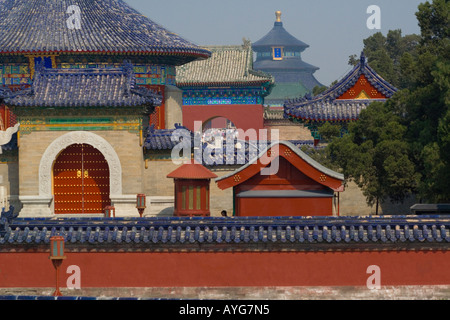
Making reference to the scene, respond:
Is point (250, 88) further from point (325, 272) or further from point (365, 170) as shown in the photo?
point (325, 272)

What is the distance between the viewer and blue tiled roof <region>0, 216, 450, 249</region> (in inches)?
773

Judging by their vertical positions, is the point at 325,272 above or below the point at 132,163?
below

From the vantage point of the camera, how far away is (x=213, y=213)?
31.4 metres

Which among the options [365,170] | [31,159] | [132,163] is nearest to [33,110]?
[31,159]

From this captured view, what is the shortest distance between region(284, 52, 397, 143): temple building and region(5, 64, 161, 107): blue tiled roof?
816cm

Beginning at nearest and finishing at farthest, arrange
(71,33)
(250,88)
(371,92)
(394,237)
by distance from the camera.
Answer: (394,237) → (371,92) → (71,33) → (250,88)

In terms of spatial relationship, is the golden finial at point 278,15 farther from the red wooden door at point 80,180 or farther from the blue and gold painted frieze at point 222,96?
the red wooden door at point 80,180

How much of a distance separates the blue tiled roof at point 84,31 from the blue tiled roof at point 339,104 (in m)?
6.44

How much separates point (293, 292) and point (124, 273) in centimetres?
341

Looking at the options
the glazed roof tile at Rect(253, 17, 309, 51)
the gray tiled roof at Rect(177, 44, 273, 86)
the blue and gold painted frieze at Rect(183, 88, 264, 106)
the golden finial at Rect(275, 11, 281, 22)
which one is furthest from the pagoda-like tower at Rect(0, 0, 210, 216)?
the golden finial at Rect(275, 11, 281, 22)

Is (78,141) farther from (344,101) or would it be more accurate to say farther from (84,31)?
(84,31)

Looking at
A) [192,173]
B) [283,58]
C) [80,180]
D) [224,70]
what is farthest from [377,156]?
[283,58]

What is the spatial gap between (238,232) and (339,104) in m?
19.3

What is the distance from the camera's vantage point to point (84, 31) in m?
42.3
